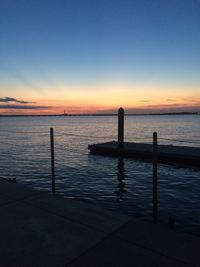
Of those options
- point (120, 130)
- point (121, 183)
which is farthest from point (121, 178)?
point (120, 130)

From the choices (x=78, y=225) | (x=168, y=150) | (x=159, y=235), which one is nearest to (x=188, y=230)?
(x=159, y=235)

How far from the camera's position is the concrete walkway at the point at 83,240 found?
171 inches

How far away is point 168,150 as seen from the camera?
872 inches

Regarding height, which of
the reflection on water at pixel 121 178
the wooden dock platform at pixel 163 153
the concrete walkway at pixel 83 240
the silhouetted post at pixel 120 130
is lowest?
the reflection on water at pixel 121 178

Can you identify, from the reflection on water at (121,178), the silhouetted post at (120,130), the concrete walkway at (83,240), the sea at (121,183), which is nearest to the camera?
the concrete walkway at (83,240)

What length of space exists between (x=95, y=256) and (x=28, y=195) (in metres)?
4.00

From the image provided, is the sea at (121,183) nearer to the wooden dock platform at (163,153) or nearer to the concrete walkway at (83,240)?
the wooden dock platform at (163,153)

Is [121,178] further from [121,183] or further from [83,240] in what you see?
[83,240]

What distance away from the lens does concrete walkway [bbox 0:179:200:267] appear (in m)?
4.35

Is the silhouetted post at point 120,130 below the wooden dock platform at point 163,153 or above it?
above

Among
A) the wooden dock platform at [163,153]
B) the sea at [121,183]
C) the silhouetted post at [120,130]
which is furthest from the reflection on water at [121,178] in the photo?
the silhouetted post at [120,130]

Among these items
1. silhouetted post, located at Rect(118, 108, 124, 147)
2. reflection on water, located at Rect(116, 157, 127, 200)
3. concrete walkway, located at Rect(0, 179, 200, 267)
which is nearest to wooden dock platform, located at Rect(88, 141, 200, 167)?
silhouetted post, located at Rect(118, 108, 124, 147)

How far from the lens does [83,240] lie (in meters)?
5.03

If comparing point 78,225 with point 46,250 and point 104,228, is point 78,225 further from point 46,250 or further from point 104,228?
point 46,250
